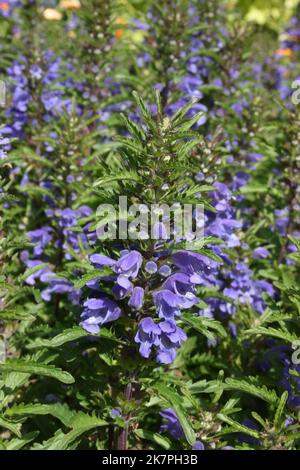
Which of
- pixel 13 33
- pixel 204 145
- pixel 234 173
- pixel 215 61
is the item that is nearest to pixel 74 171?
pixel 204 145

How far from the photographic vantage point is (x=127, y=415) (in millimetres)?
3508

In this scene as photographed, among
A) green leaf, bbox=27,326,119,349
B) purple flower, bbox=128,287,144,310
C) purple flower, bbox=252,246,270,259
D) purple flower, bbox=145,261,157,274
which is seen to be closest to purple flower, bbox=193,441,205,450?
green leaf, bbox=27,326,119,349

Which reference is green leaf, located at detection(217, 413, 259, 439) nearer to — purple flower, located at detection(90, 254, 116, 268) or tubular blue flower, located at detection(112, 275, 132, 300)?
tubular blue flower, located at detection(112, 275, 132, 300)

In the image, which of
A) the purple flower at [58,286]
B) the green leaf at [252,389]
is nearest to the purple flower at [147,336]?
the green leaf at [252,389]

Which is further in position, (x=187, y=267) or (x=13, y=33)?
(x=13, y=33)

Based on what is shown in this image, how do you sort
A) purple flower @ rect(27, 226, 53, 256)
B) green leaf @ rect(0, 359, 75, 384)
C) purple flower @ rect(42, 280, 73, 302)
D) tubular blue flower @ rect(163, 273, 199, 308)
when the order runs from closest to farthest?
green leaf @ rect(0, 359, 75, 384) → tubular blue flower @ rect(163, 273, 199, 308) → purple flower @ rect(42, 280, 73, 302) → purple flower @ rect(27, 226, 53, 256)

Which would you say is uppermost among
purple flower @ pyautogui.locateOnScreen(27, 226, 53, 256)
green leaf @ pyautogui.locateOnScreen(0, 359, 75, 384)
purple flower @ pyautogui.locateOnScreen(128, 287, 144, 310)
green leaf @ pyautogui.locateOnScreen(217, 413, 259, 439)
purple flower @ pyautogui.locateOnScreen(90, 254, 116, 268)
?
purple flower @ pyautogui.locateOnScreen(27, 226, 53, 256)

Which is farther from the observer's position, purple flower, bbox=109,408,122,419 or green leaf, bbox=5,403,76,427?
purple flower, bbox=109,408,122,419

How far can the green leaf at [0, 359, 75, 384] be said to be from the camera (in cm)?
306

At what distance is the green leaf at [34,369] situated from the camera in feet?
10.0

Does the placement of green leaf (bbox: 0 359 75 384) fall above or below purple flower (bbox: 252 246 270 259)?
below

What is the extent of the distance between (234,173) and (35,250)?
6.03 feet
